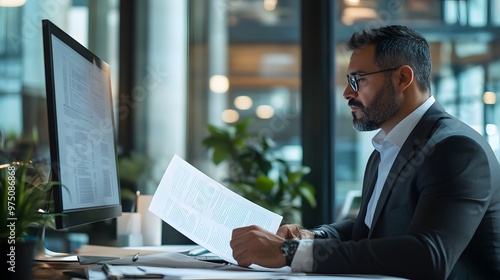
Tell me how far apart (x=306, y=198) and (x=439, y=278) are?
2055 millimetres

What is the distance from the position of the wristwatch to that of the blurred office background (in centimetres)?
196

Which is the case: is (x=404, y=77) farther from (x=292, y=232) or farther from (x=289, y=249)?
(x=289, y=249)

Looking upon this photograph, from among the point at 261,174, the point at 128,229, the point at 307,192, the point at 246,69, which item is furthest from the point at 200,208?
the point at 246,69

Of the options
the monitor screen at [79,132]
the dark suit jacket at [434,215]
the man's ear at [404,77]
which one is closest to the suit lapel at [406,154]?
the dark suit jacket at [434,215]

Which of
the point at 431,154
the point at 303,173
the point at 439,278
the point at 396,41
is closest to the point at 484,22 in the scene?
the point at 303,173

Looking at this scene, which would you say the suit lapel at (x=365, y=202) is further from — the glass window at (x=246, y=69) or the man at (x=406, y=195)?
the glass window at (x=246, y=69)

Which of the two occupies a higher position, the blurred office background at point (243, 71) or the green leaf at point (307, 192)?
the blurred office background at point (243, 71)

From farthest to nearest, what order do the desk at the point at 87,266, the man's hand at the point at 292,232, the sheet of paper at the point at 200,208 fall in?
the man's hand at the point at 292,232
the sheet of paper at the point at 200,208
the desk at the point at 87,266

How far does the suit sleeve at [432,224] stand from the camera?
130 centimetres

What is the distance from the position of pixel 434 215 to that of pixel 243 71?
2.91 meters

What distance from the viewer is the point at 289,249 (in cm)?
135

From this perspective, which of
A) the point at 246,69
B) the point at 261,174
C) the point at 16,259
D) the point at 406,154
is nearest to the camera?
the point at 16,259

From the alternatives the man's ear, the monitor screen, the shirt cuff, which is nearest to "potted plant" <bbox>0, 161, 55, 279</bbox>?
the monitor screen

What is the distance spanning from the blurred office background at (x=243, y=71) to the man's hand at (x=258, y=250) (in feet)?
6.29
